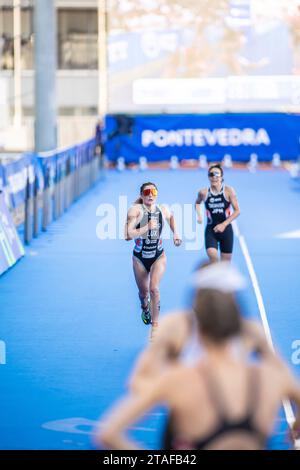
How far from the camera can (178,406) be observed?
423cm

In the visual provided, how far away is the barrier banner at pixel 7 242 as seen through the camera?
59.7 ft

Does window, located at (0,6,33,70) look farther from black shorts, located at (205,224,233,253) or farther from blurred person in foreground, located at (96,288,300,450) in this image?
blurred person in foreground, located at (96,288,300,450)

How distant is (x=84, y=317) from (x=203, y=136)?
1138 inches

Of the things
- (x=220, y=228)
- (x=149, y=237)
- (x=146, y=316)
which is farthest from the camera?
(x=220, y=228)

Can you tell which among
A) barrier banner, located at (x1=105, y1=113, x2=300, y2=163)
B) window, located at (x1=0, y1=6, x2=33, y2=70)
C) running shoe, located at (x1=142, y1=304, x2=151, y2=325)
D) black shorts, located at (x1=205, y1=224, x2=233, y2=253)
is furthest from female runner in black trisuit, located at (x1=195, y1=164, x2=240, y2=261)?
window, located at (x1=0, y1=6, x2=33, y2=70)

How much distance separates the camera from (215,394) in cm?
423

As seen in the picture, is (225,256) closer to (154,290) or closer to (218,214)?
(218,214)

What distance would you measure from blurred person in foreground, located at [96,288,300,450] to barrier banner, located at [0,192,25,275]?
13761 mm

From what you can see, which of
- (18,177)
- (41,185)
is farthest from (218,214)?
(41,185)

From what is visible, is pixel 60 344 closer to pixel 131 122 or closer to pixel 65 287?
pixel 65 287

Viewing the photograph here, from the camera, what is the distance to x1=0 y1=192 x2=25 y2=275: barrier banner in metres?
18.2

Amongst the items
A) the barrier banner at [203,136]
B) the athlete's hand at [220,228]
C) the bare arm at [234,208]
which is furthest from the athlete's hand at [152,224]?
the barrier banner at [203,136]

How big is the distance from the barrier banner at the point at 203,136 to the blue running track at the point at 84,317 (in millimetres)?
14298

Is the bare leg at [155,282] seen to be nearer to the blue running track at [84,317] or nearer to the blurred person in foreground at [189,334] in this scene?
the blue running track at [84,317]
